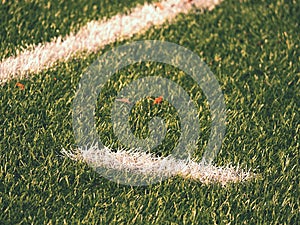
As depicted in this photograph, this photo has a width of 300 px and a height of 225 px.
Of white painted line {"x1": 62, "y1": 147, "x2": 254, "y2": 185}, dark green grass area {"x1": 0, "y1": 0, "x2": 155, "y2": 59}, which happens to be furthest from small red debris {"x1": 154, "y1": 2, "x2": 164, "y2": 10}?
white painted line {"x1": 62, "y1": 147, "x2": 254, "y2": 185}

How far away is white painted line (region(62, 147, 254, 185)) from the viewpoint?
2.84m

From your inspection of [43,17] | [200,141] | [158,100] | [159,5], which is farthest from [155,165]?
[159,5]

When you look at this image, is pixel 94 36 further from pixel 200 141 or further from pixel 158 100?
pixel 200 141

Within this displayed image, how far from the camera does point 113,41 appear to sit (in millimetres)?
3719

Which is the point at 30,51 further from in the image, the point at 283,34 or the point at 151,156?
the point at 283,34

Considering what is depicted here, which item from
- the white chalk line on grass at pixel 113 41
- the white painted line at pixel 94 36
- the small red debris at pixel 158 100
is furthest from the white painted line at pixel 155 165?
the white painted line at pixel 94 36

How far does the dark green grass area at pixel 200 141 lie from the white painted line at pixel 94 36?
8 cm

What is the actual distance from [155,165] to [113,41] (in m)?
1.10

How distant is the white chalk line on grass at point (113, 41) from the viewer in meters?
2.86

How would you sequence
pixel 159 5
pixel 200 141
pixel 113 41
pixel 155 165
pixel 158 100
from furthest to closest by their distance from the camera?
pixel 159 5
pixel 113 41
pixel 158 100
pixel 200 141
pixel 155 165

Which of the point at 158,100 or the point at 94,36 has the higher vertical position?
the point at 94,36

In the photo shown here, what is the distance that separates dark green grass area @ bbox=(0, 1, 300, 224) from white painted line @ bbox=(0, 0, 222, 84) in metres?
0.08

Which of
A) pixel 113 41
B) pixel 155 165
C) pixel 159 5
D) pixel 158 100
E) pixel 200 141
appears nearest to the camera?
pixel 155 165

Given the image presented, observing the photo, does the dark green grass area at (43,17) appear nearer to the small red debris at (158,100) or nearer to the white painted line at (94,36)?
the white painted line at (94,36)
